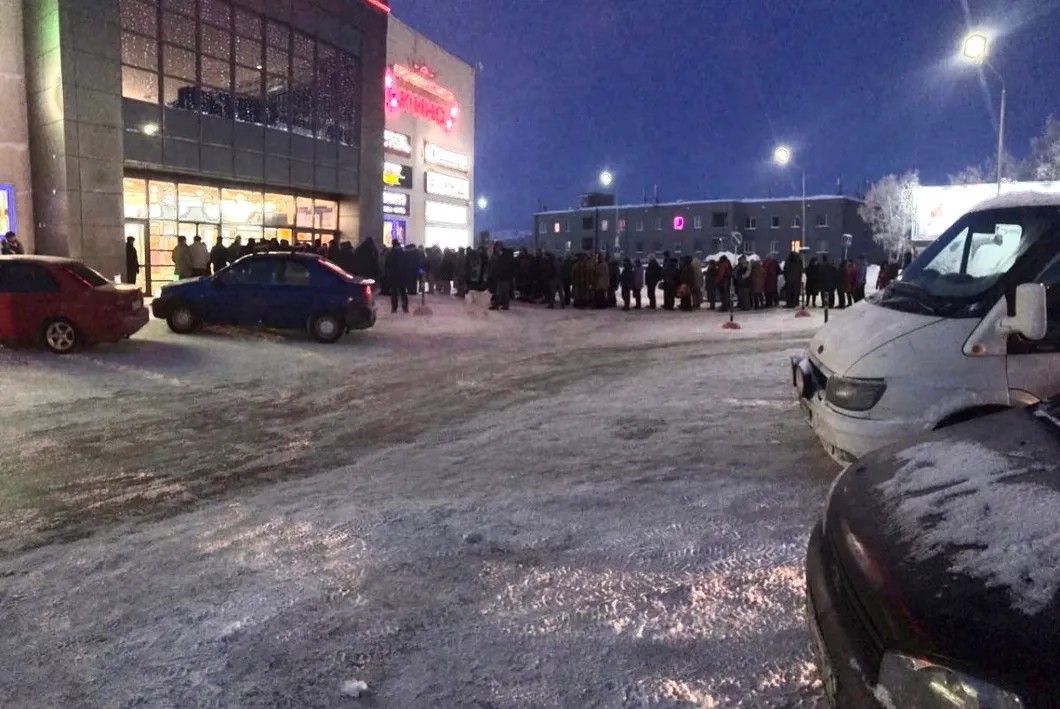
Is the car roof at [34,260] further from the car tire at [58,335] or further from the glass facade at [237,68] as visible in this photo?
the glass facade at [237,68]

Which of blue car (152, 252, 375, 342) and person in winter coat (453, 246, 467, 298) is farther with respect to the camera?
person in winter coat (453, 246, 467, 298)

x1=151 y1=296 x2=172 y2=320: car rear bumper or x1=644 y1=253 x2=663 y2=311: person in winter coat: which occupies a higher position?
x1=644 y1=253 x2=663 y2=311: person in winter coat

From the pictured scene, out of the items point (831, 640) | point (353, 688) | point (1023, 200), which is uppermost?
point (1023, 200)

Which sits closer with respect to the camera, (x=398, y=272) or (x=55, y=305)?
(x=55, y=305)

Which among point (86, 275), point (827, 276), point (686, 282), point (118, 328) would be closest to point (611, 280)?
point (686, 282)

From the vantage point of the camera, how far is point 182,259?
20797mm

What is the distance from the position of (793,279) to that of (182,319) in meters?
18.1

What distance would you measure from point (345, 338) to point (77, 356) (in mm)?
4707

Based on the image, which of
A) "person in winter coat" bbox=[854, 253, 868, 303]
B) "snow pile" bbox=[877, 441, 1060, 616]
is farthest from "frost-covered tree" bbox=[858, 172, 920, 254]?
"snow pile" bbox=[877, 441, 1060, 616]

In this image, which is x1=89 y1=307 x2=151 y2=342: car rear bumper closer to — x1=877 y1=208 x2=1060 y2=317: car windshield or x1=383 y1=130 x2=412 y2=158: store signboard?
x1=877 y1=208 x2=1060 y2=317: car windshield

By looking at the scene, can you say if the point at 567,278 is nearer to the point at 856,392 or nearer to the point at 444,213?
the point at 444,213

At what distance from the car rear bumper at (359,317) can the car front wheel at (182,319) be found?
2.81 m

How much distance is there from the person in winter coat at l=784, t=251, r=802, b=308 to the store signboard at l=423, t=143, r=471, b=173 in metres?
19.4

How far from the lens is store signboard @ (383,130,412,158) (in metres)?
36.2
